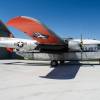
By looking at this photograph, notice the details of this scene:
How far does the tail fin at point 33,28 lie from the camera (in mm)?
12875

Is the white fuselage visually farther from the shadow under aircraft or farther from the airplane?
the shadow under aircraft

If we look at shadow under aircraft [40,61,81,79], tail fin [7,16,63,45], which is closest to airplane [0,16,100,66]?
tail fin [7,16,63,45]

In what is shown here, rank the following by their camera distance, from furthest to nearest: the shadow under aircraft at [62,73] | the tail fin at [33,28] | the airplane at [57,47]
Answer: the airplane at [57,47], the tail fin at [33,28], the shadow under aircraft at [62,73]

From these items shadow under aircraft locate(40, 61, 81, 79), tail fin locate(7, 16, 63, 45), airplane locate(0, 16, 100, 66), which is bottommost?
shadow under aircraft locate(40, 61, 81, 79)

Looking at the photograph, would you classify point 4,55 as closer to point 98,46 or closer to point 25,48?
point 25,48

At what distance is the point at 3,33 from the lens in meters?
29.4

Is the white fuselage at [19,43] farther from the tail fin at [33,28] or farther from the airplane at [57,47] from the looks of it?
the tail fin at [33,28]

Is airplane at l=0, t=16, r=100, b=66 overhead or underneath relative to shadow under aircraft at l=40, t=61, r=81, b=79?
overhead

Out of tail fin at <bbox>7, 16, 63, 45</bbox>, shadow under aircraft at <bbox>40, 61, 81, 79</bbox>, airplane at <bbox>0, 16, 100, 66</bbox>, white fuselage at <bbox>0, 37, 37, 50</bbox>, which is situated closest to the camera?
shadow under aircraft at <bbox>40, 61, 81, 79</bbox>

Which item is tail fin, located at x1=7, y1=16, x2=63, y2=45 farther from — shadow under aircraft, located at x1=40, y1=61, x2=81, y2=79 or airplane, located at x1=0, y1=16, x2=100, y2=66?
shadow under aircraft, located at x1=40, y1=61, x2=81, y2=79

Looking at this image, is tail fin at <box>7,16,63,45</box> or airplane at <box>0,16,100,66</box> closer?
tail fin at <box>7,16,63,45</box>

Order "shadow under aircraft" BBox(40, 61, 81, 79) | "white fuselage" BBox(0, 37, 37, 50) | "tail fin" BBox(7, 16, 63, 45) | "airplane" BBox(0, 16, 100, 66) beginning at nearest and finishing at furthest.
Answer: "shadow under aircraft" BBox(40, 61, 81, 79), "tail fin" BBox(7, 16, 63, 45), "airplane" BBox(0, 16, 100, 66), "white fuselage" BBox(0, 37, 37, 50)

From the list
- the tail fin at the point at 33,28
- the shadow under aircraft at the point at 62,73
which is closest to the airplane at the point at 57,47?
the tail fin at the point at 33,28

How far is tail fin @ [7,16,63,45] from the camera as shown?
42.2 ft
